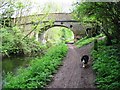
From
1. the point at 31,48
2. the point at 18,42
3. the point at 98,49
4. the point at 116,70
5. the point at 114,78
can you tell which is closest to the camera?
the point at 114,78

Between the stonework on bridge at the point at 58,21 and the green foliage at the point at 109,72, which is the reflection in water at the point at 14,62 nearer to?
the stonework on bridge at the point at 58,21

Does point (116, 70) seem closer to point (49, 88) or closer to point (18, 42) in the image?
point (49, 88)

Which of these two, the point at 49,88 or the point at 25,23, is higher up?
the point at 25,23

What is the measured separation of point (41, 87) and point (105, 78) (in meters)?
1.50

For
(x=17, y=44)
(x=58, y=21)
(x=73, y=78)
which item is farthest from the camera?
(x=58, y=21)

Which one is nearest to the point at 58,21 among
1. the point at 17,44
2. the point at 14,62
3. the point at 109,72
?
the point at 17,44

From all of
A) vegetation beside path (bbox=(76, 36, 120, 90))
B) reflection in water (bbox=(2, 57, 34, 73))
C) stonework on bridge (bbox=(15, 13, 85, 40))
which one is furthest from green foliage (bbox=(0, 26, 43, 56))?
vegetation beside path (bbox=(76, 36, 120, 90))

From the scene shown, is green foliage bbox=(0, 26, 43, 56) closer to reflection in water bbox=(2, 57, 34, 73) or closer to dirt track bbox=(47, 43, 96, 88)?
reflection in water bbox=(2, 57, 34, 73)

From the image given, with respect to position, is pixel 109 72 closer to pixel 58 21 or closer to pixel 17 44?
pixel 17 44

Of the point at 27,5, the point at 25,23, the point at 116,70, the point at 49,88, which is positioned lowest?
the point at 49,88

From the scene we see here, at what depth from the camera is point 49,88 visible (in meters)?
5.94

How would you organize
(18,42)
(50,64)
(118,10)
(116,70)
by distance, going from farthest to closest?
(18,42)
(50,64)
(118,10)
(116,70)

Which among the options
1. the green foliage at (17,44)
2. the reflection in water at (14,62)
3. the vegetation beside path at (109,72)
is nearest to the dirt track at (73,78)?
the vegetation beside path at (109,72)

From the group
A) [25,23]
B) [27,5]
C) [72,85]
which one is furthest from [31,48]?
[72,85]
